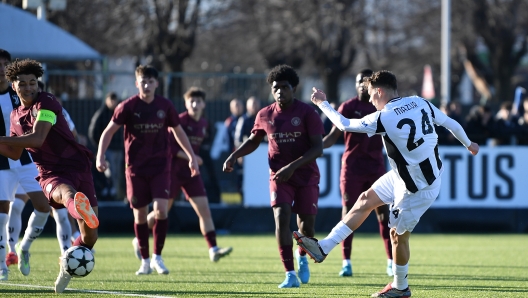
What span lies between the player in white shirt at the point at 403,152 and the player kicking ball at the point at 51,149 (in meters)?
2.08

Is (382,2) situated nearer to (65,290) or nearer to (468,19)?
(468,19)

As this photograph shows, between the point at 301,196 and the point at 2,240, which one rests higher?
the point at 301,196

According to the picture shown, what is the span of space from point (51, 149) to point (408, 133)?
330cm

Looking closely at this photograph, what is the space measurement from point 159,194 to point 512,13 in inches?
990

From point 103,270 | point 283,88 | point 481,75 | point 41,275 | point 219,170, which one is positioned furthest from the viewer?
point 481,75

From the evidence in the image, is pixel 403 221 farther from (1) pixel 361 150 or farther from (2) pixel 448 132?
(2) pixel 448 132

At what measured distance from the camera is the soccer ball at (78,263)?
8.04 m

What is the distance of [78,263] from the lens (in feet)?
26.4

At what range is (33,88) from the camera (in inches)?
332

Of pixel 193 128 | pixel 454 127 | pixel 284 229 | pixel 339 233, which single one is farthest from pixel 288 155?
pixel 193 128

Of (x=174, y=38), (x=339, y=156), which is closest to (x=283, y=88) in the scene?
(x=339, y=156)

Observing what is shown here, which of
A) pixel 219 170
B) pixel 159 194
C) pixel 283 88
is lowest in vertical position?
pixel 219 170

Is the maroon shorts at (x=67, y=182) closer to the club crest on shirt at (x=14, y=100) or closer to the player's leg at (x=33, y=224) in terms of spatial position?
the club crest on shirt at (x=14, y=100)

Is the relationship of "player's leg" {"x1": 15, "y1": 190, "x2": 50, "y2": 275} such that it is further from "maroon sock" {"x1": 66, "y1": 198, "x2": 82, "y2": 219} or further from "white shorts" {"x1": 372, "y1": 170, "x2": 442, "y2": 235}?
"white shorts" {"x1": 372, "y1": 170, "x2": 442, "y2": 235}
